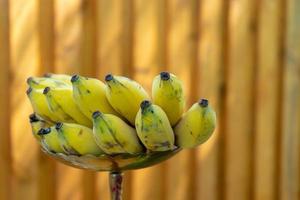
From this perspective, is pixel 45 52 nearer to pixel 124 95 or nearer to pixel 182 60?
pixel 182 60

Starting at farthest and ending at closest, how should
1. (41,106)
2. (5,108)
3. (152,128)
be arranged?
(5,108)
(41,106)
(152,128)

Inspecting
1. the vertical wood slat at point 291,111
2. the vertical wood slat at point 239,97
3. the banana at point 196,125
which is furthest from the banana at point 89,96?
the vertical wood slat at point 291,111

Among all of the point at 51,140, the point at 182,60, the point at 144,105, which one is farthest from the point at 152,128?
the point at 182,60

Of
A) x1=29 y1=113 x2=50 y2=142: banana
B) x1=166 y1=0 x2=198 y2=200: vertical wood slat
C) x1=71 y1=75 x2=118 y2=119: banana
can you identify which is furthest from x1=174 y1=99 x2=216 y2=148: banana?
x1=166 y1=0 x2=198 y2=200: vertical wood slat

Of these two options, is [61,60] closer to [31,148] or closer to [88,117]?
[31,148]

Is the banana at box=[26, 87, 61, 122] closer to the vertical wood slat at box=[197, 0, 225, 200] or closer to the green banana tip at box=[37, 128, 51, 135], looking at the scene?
the green banana tip at box=[37, 128, 51, 135]

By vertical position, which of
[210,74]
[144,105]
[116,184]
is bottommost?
[116,184]
